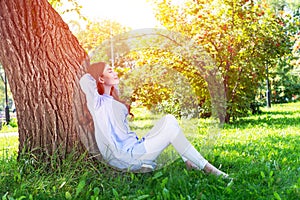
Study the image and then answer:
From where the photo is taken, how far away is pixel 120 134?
321 cm

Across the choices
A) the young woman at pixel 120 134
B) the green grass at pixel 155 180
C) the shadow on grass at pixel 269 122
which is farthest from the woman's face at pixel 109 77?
the shadow on grass at pixel 269 122

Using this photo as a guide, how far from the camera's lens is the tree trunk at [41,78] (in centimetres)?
342

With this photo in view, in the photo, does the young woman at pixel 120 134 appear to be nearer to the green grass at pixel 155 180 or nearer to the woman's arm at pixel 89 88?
the woman's arm at pixel 89 88

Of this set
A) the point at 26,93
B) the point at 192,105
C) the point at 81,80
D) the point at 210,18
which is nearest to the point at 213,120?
the point at 192,105

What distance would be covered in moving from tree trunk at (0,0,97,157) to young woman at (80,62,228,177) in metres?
0.29

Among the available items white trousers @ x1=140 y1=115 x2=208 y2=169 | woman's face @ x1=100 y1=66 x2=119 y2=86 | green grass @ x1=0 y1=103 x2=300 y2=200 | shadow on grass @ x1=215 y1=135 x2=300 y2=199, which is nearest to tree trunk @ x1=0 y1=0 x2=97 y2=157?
green grass @ x1=0 y1=103 x2=300 y2=200

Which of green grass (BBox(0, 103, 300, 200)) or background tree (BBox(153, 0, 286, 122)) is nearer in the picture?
green grass (BBox(0, 103, 300, 200))

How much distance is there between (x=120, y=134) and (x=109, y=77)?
0.46 meters

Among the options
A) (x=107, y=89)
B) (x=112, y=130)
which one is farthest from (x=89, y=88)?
(x=112, y=130)

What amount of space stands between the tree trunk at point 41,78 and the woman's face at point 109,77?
1.23 ft

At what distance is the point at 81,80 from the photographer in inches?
128

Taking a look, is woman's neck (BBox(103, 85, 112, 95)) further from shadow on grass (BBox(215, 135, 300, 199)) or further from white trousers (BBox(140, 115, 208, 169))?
shadow on grass (BBox(215, 135, 300, 199))

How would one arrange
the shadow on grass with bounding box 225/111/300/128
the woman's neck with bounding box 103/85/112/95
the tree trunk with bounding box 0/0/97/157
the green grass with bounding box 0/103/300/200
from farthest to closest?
the shadow on grass with bounding box 225/111/300/128 → the tree trunk with bounding box 0/0/97/157 → the woman's neck with bounding box 103/85/112/95 → the green grass with bounding box 0/103/300/200

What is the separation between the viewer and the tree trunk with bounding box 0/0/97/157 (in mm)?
3424
